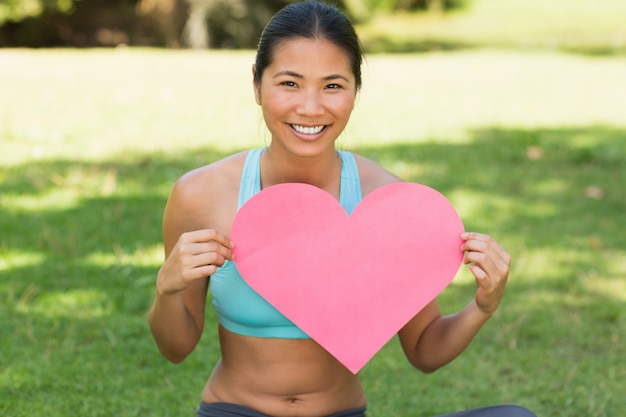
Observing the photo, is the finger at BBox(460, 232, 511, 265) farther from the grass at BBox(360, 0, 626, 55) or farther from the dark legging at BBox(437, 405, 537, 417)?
the grass at BBox(360, 0, 626, 55)

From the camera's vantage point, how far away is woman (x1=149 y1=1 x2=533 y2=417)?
2293mm

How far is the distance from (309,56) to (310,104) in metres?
0.13

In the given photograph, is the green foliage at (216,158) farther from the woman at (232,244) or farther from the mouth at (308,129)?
the mouth at (308,129)

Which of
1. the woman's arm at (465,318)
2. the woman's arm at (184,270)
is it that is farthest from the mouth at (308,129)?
the woman's arm at (465,318)

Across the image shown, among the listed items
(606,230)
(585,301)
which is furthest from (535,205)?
(585,301)

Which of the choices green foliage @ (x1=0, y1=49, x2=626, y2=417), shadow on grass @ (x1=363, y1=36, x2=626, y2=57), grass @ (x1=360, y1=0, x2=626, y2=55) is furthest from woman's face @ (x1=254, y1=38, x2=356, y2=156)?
grass @ (x1=360, y1=0, x2=626, y2=55)

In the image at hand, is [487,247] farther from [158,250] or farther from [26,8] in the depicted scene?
[26,8]

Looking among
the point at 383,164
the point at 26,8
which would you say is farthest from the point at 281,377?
the point at 26,8

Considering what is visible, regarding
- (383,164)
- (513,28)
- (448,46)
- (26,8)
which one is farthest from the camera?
(513,28)

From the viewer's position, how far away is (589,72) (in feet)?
35.8

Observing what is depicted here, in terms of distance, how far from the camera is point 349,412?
2.54 metres

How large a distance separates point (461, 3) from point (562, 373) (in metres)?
20.7

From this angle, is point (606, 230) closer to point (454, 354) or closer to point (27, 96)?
point (454, 354)

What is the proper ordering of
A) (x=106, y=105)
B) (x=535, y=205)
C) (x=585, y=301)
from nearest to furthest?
(x=585, y=301) < (x=535, y=205) < (x=106, y=105)
